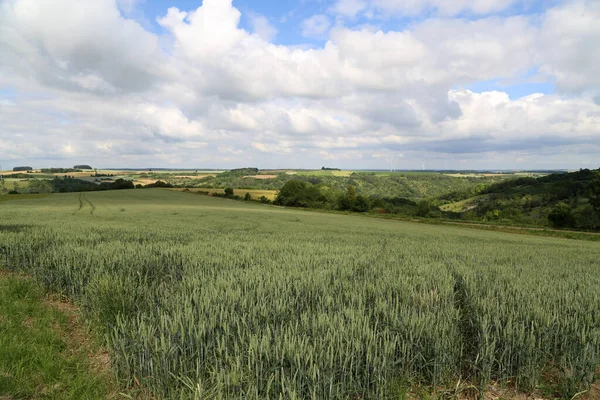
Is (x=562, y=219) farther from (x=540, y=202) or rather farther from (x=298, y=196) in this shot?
(x=540, y=202)

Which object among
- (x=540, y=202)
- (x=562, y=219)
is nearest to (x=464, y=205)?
(x=540, y=202)

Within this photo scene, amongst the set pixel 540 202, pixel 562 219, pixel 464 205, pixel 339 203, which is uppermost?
pixel 339 203

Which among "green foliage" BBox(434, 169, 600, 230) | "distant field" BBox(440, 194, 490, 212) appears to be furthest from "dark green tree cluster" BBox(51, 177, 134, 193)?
"distant field" BBox(440, 194, 490, 212)

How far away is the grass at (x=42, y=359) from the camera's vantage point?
3705mm

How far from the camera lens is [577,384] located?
386cm

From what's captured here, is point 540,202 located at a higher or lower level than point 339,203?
lower

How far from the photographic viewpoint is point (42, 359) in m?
4.23

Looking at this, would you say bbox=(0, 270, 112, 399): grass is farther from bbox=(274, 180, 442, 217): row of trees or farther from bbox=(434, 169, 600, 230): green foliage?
bbox=(274, 180, 442, 217): row of trees

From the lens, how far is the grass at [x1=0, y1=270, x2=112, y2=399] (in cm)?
371

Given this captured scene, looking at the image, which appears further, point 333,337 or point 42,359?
point 42,359

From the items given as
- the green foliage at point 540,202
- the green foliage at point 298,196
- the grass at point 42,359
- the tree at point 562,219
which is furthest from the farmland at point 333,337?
the green foliage at point 298,196

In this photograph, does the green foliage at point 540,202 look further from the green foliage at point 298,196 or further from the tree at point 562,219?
the green foliage at point 298,196

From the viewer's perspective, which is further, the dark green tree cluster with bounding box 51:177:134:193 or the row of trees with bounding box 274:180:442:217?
the dark green tree cluster with bounding box 51:177:134:193

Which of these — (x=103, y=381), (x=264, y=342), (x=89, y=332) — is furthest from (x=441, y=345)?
(x=89, y=332)
